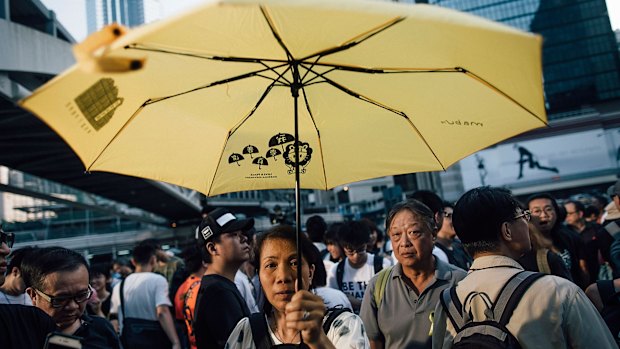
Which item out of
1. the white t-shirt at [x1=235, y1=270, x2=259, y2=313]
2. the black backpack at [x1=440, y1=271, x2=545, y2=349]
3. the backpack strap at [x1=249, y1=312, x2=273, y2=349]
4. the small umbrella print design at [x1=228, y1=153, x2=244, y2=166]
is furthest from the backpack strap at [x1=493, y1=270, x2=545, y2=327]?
the white t-shirt at [x1=235, y1=270, x2=259, y2=313]

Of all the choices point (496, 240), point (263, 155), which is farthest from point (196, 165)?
point (496, 240)

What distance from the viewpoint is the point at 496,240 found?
2.22 m

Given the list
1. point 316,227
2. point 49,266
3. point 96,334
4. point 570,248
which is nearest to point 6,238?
point 49,266

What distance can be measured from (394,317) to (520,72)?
1781 mm

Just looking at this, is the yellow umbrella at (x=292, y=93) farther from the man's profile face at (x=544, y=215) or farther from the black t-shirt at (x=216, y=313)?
the man's profile face at (x=544, y=215)

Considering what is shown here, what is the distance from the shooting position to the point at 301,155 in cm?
296

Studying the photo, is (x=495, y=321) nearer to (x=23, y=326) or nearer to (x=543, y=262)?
(x=543, y=262)

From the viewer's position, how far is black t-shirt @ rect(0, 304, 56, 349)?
85.4 inches

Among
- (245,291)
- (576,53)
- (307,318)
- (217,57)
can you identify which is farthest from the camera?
(576,53)

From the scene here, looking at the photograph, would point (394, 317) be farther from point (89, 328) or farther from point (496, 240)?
point (89, 328)

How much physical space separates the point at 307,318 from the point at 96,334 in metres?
1.60

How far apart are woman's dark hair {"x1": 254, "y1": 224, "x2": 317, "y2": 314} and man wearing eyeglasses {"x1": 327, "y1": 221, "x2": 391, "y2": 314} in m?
2.45

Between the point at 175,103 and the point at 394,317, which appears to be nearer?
the point at 175,103

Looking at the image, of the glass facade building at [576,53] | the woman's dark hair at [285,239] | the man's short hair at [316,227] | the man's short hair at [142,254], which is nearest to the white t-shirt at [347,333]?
the woman's dark hair at [285,239]
